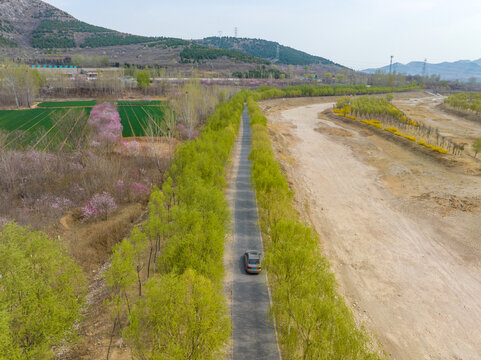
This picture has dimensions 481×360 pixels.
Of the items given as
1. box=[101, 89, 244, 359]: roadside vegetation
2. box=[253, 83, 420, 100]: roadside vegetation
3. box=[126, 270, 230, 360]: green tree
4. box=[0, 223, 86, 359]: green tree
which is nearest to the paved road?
box=[101, 89, 244, 359]: roadside vegetation

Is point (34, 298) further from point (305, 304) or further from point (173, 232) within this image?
point (305, 304)

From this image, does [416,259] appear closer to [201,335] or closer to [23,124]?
[201,335]

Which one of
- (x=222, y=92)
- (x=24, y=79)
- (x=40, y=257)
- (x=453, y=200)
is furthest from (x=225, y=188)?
(x=24, y=79)

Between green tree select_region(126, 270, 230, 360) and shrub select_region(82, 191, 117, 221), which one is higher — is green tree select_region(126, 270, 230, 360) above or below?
above

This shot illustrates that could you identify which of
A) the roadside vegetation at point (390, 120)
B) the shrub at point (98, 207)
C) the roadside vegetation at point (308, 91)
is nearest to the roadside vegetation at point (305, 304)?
the shrub at point (98, 207)

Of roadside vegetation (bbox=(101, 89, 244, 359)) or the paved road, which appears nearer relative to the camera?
roadside vegetation (bbox=(101, 89, 244, 359))

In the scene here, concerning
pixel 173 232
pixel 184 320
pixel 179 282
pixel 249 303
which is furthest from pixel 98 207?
pixel 184 320

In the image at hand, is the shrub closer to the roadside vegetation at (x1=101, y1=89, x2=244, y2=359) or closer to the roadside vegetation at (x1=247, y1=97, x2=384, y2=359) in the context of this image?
the roadside vegetation at (x1=101, y1=89, x2=244, y2=359)
